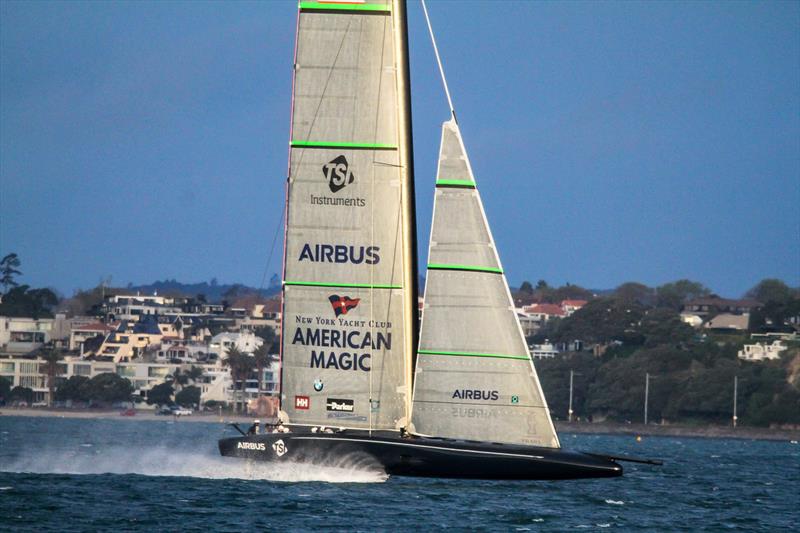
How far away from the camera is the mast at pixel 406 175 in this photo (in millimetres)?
30891

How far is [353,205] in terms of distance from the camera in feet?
101

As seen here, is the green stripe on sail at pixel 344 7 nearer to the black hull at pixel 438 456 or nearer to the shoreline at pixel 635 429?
the black hull at pixel 438 456

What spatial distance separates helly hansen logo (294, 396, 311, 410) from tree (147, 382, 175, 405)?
130 m

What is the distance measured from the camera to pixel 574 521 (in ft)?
94.9

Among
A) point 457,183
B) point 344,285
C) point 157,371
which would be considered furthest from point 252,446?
point 157,371

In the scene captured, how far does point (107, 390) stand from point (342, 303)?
12991cm

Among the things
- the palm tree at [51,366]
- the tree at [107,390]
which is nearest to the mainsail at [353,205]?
the tree at [107,390]

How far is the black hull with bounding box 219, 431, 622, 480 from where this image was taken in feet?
95.6

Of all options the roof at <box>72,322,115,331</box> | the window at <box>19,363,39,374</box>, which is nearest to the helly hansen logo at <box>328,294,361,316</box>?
the window at <box>19,363,39,374</box>

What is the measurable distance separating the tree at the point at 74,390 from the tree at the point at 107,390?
587mm

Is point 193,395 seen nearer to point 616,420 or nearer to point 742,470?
point 616,420

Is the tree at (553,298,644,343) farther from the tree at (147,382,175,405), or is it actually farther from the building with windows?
the building with windows

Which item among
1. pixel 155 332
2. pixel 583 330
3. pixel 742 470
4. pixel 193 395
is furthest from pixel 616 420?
pixel 742 470

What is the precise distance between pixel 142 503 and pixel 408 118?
872 centimetres
